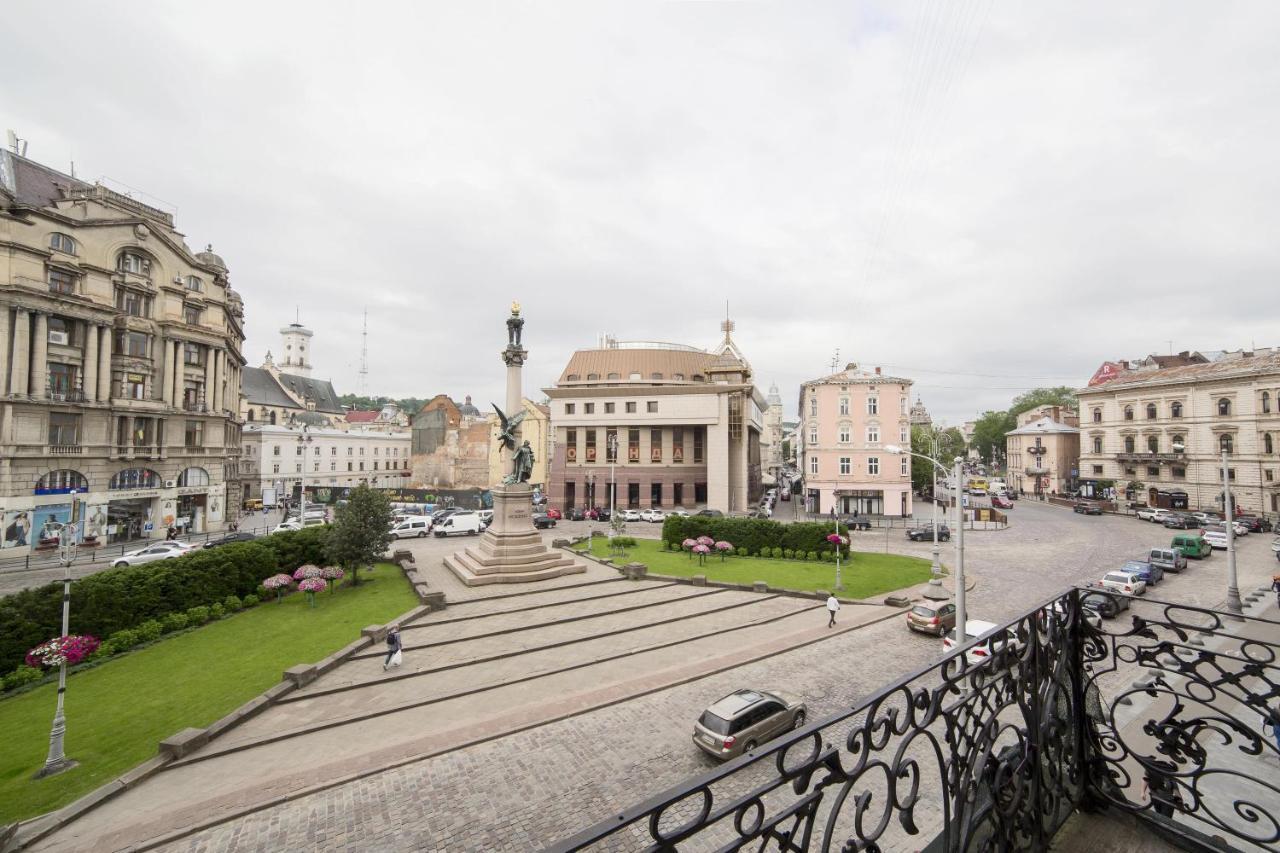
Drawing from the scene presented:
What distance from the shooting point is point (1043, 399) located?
91.8 metres

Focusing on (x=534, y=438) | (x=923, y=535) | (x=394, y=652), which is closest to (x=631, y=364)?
(x=534, y=438)

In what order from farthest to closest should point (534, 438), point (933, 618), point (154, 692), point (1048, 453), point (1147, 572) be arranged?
point (1048, 453), point (534, 438), point (1147, 572), point (933, 618), point (154, 692)

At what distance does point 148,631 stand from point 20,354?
82.0 ft

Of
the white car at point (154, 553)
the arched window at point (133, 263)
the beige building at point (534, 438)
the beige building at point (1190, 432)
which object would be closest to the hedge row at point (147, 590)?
the white car at point (154, 553)

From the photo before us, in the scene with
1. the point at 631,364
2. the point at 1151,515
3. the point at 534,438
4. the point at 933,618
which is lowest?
the point at 933,618

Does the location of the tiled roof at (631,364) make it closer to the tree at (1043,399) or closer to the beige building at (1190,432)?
the beige building at (1190,432)

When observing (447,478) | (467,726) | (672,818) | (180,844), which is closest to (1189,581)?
(672,818)

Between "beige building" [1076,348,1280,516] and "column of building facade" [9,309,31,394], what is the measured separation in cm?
7292

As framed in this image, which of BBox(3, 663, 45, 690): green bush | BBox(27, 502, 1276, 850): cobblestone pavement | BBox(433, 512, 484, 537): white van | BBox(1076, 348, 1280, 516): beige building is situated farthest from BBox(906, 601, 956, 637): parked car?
BBox(1076, 348, 1280, 516): beige building

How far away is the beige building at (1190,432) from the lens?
Answer: 42.4 meters

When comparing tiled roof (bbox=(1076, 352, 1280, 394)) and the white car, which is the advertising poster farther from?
tiled roof (bbox=(1076, 352, 1280, 394))

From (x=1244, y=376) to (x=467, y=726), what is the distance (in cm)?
5947

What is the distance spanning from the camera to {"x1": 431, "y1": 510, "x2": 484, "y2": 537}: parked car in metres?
38.2

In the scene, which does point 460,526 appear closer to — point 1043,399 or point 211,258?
point 211,258
